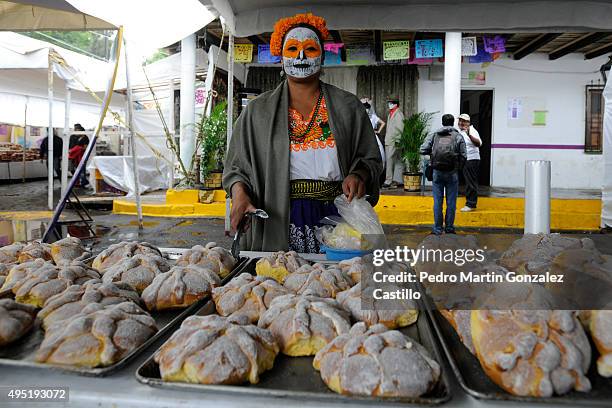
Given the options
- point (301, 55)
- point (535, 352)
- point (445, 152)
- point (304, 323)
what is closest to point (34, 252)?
point (304, 323)

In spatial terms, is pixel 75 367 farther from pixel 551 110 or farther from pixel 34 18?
pixel 551 110

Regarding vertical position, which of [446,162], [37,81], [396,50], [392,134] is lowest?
[446,162]

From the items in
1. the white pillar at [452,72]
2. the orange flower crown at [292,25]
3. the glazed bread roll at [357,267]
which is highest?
the white pillar at [452,72]

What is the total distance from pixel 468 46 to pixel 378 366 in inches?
426

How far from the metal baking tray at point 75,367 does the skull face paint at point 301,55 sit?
1.53 m

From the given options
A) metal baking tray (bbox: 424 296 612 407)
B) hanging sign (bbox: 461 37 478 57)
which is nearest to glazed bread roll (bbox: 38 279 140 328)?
metal baking tray (bbox: 424 296 612 407)

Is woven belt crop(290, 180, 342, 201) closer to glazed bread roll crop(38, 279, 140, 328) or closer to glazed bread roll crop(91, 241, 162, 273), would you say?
glazed bread roll crop(91, 241, 162, 273)

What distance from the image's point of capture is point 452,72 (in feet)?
33.6

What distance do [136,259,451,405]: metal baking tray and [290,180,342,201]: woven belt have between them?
148 centimetres

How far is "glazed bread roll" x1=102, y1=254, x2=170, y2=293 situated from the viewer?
1.50 m

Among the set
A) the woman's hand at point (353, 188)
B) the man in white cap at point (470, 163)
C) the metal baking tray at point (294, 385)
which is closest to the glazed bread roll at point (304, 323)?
the metal baking tray at point (294, 385)

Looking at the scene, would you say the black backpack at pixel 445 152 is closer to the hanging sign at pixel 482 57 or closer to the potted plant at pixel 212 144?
the potted plant at pixel 212 144

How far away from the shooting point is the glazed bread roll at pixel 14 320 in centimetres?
113

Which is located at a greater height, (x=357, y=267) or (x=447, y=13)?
(x=447, y=13)
